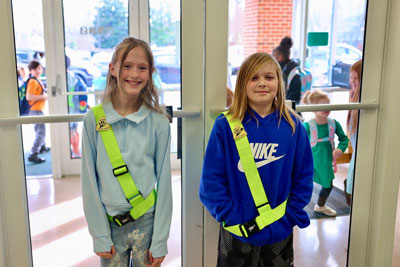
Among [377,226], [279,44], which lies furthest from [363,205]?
[279,44]

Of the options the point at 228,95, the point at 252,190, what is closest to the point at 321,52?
the point at 228,95

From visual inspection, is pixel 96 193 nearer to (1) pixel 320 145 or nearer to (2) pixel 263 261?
(2) pixel 263 261

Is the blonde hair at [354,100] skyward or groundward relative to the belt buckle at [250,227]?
skyward

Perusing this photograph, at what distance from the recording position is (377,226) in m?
2.59

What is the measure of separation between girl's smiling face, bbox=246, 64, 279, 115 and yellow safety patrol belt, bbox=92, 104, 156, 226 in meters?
0.63

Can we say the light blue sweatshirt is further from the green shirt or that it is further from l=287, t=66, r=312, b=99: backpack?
the green shirt

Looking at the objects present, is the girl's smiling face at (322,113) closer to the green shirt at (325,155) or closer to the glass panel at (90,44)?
the green shirt at (325,155)

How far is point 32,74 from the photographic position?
2076 millimetres

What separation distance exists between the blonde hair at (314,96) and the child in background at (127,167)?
91 centimetres

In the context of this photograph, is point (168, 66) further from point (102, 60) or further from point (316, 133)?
point (316, 133)

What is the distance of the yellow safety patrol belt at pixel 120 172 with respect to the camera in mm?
1837

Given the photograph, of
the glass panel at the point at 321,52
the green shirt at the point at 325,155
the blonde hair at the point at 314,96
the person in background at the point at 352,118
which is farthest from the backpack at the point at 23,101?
the person in background at the point at 352,118

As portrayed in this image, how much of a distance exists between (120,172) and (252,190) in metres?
0.58

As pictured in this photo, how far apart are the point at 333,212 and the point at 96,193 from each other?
1.56m
